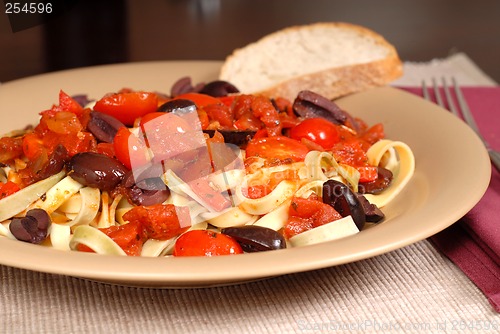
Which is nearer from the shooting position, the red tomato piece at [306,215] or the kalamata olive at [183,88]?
the red tomato piece at [306,215]

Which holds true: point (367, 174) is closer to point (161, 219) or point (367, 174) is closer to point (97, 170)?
point (161, 219)

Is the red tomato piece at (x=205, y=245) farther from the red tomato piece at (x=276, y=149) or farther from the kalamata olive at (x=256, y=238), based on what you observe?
the red tomato piece at (x=276, y=149)

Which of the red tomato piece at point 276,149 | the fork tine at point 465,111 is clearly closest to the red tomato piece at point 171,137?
the red tomato piece at point 276,149

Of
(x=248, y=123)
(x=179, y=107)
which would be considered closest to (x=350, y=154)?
(x=248, y=123)

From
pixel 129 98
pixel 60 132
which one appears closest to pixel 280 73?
pixel 129 98

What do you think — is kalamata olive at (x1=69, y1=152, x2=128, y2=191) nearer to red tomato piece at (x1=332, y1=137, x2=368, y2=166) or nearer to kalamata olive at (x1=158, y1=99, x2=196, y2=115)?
kalamata olive at (x1=158, y1=99, x2=196, y2=115)

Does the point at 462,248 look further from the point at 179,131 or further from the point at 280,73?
the point at 280,73

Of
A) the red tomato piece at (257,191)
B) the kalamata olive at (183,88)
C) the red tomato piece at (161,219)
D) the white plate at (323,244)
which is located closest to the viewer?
the white plate at (323,244)
